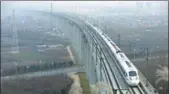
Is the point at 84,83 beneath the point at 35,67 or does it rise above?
above

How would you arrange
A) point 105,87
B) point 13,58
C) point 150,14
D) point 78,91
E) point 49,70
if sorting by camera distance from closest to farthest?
point 105,87, point 78,91, point 49,70, point 13,58, point 150,14

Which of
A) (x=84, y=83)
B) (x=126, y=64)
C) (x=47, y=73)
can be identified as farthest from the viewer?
(x=47, y=73)

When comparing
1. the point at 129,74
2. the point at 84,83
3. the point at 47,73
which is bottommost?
the point at 47,73

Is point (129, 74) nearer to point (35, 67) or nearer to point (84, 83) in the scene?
point (84, 83)

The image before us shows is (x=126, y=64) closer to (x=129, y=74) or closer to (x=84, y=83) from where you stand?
(x=129, y=74)

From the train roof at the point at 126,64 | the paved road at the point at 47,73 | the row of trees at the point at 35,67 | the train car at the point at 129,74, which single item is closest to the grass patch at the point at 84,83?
the paved road at the point at 47,73

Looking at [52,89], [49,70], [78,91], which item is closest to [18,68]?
[49,70]

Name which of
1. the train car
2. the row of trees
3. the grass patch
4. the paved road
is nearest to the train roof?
the train car

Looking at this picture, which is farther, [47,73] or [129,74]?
[47,73]

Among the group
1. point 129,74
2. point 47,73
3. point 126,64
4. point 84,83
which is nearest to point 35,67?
point 47,73

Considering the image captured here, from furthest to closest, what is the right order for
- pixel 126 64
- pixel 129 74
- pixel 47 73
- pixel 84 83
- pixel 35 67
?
pixel 35 67 → pixel 47 73 → pixel 84 83 → pixel 126 64 → pixel 129 74

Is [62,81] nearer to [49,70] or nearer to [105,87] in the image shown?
[49,70]
